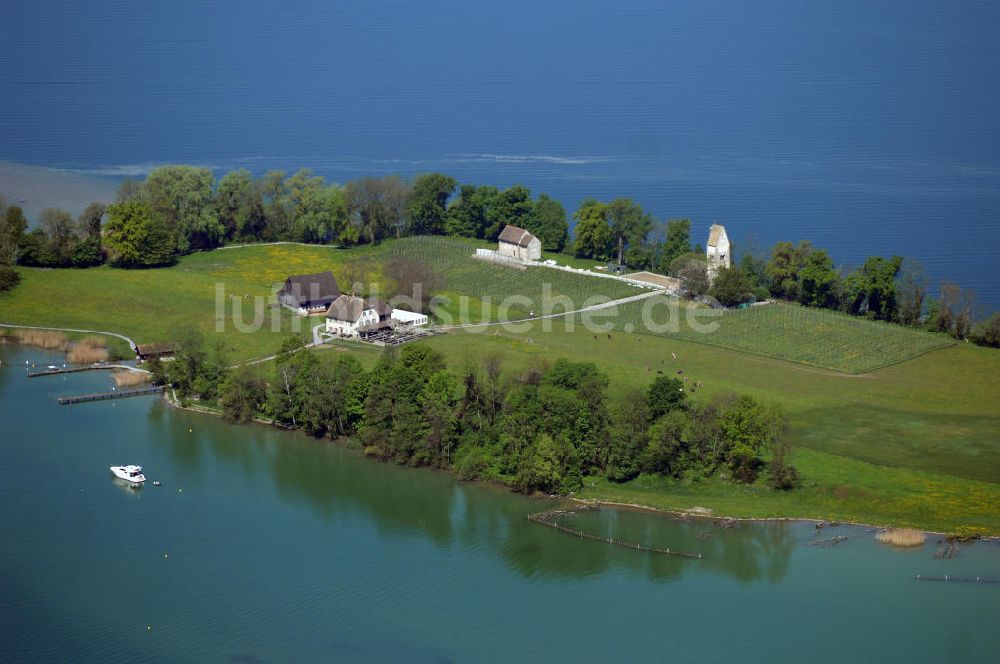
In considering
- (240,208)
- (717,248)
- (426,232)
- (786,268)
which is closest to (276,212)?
(240,208)

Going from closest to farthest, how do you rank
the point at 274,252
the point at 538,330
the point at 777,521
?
the point at 777,521
the point at 538,330
the point at 274,252

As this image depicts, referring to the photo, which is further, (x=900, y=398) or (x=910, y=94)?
(x=910, y=94)

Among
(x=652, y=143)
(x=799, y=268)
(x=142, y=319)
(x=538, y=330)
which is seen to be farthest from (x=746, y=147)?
(x=142, y=319)

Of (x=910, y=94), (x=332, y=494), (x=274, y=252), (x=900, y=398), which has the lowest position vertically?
(x=332, y=494)

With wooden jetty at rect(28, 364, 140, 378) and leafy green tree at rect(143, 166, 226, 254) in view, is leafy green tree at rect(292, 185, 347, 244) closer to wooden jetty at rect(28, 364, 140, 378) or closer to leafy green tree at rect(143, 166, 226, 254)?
leafy green tree at rect(143, 166, 226, 254)

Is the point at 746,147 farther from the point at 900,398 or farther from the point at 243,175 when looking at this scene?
the point at 900,398

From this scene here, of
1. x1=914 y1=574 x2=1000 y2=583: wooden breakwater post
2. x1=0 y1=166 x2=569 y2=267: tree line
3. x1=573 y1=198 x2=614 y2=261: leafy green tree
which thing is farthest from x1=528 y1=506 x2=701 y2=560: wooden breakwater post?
x1=0 y1=166 x2=569 y2=267: tree line

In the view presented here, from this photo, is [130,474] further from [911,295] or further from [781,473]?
[911,295]
